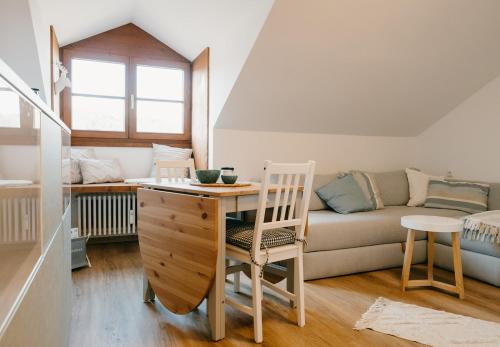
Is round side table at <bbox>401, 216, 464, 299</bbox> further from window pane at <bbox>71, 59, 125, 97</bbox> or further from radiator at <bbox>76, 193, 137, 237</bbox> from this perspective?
window pane at <bbox>71, 59, 125, 97</bbox>

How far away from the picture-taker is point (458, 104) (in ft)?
13.6

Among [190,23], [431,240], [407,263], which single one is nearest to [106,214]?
[190,23]

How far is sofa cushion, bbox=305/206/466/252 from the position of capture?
9.18 feet

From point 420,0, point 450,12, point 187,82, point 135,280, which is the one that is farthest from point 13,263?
point 187,82

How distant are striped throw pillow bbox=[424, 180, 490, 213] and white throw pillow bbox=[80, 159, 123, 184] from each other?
3.15 m

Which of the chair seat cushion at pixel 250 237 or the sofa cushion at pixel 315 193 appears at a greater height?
the sofa cushion at pixel 315 193

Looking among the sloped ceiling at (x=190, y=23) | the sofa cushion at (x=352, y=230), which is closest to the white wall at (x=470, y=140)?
the sofa cushion at (x=352, y=230)

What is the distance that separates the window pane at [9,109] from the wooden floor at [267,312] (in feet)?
5.15

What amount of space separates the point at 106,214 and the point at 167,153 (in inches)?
34.0

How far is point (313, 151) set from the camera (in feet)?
13.2

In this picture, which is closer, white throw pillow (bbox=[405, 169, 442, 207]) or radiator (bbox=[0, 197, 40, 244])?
radiator (bbox=[0, 197, 40, 244])

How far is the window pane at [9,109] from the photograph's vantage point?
46cm

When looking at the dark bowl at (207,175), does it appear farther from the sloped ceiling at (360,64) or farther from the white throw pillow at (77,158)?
the white throw pillow at (77,158)

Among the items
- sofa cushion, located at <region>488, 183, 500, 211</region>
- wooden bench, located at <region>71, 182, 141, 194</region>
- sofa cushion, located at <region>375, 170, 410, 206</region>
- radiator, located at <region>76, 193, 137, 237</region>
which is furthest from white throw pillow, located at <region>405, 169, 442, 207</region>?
radiator, located at <region>76, 193, 137, 237</region>
